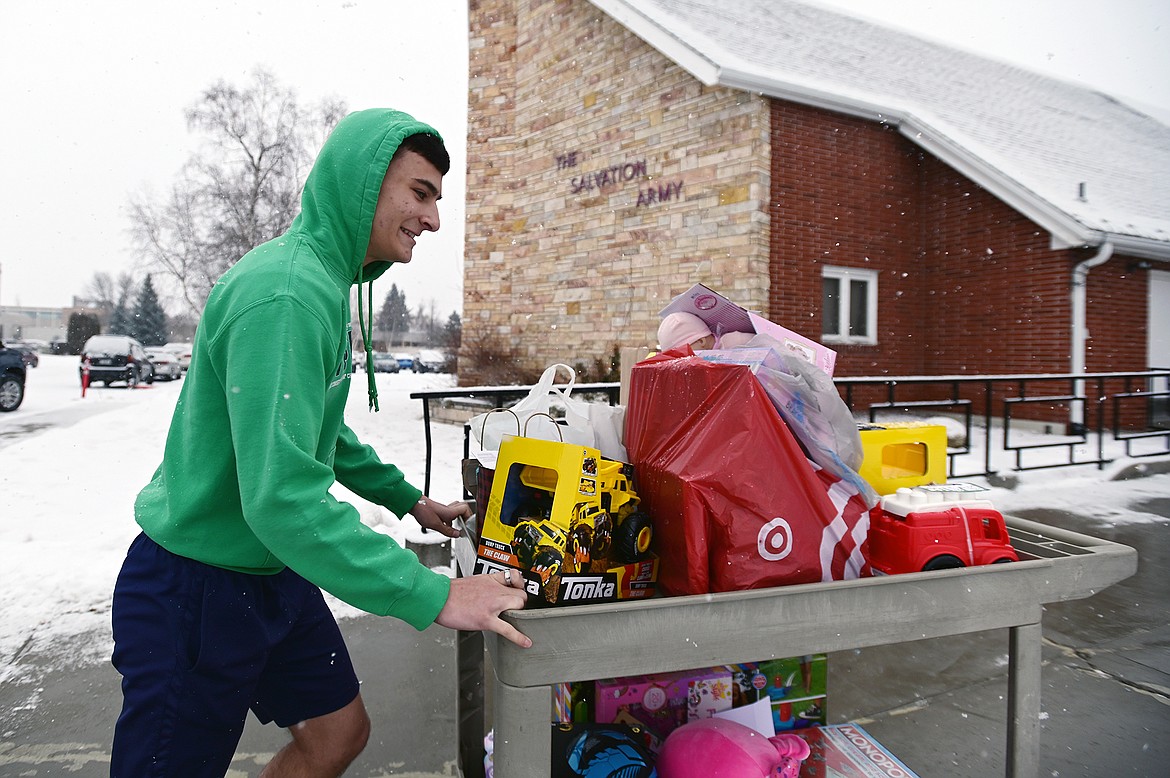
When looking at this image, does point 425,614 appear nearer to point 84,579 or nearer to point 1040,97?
point 84,579

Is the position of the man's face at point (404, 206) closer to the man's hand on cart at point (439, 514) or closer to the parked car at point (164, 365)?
the man's hand on cart at point (439, 514)

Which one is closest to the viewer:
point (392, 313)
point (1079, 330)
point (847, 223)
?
point (1079, 330)

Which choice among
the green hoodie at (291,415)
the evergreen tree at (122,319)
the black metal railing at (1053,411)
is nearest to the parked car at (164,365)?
the black metal railing at (1053,411)

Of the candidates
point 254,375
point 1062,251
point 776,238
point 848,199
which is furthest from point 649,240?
point 254,375

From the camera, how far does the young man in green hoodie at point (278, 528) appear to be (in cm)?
115

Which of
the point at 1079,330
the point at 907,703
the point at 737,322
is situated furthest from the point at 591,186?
Answer: the point at 737,322

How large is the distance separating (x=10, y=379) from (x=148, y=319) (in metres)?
52.9

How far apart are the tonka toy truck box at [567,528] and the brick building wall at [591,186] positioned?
332 inches

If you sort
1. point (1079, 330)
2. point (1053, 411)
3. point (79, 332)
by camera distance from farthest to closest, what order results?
1. point (79, 332)
2. point (1053, 411)
3. point (1079, 330)

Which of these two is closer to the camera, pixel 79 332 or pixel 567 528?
pixel 567 528

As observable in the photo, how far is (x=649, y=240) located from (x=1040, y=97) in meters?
10.1

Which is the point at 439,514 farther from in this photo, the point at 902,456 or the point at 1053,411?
the point at 1053,411

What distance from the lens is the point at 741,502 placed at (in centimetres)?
132

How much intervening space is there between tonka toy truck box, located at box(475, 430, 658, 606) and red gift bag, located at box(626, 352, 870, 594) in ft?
0.26
